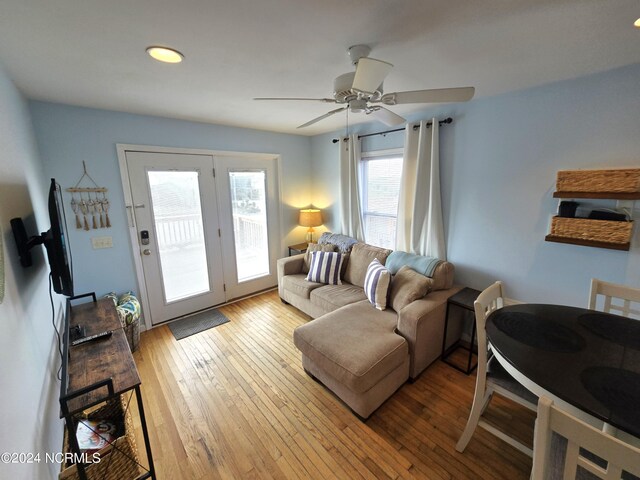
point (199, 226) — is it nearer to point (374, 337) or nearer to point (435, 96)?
point (374, 337)

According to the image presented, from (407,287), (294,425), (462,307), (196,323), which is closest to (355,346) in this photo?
(294,425)

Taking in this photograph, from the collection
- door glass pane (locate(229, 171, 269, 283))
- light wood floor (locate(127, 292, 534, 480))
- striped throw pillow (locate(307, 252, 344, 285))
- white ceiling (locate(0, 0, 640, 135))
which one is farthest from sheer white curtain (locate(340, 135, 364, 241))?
light wood floor (locate(127, 292, 534, 480))

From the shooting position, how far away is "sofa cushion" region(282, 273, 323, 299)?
3131mm

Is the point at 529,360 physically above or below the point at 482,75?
below

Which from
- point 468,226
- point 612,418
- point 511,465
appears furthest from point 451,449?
point 468,226

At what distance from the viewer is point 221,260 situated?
358 centimetres

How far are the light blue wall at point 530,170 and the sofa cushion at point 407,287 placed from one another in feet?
1.94

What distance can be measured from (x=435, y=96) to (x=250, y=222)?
9.68 feet

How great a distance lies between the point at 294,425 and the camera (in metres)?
1.83

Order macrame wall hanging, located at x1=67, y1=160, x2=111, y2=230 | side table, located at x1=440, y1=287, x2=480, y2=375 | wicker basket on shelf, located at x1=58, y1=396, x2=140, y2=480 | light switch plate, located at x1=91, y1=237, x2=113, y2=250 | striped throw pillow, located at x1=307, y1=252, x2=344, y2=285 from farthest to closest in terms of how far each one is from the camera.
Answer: striped throw pillow, located at x1=307, y1=252, x2=344, y2=285 → light switch plate, located at x1=91, y1=237, x2=113, y2=250 → macrame wall hanging, located at x1=67, y1=160, x2=111, y2=230 → side table, located at x1=440, y1=287, x2=480, y2=375 → wicker basket on shelf, located at x1=58, y1=396, x2=140, y2=480

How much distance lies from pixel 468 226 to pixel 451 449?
6.14ft

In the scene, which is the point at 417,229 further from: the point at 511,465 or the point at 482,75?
the point at 511,465

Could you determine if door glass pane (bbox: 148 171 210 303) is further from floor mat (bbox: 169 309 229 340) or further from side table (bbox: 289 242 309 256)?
side table (bbox: 289 242 309 256)

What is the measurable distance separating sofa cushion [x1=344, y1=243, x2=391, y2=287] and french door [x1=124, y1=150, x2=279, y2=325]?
1468 mm
